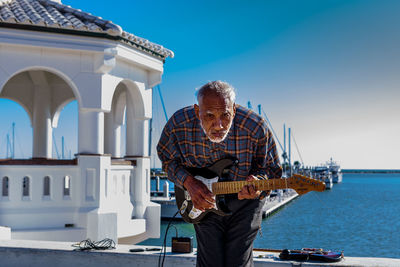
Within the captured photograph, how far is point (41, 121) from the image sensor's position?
12992mm

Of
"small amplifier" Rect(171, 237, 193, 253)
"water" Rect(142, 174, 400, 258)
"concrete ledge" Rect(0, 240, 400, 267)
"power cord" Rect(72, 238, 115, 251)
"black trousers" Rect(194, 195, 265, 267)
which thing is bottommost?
"water" Rect(142, 174, 400, 258)

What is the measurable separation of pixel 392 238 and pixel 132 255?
30003 millimetres

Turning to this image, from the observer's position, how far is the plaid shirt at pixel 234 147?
318 centimetres

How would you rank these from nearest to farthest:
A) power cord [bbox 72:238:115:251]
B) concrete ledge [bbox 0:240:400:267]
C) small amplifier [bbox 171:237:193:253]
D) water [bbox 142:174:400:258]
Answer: concrete ledge [bbox 0:240:400:267] < small amplifier [bbox 171:237:193:253] < power cord [bbox 72:238:115:251] < water [bbox 142:174:400:258]

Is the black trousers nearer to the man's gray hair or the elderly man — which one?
the elderly man

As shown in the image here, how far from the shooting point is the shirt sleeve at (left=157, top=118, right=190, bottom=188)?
3.32 meters

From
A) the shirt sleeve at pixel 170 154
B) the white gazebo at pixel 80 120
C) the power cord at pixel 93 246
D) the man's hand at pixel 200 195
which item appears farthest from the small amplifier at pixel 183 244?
the white gazebo at pixel 80 120

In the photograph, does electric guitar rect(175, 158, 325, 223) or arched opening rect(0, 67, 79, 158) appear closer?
electric guitar rect(175, 158, 325, 223)

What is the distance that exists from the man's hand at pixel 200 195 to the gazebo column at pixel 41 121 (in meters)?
10.7

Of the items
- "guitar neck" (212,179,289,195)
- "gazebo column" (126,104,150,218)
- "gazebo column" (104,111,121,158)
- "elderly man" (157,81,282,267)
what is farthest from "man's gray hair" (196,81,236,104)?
"gazebo column" (104,111,121,158)

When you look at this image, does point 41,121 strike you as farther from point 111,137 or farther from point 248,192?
point 248,192

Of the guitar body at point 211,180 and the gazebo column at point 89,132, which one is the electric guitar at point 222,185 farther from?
the gazebo column at point 89,132

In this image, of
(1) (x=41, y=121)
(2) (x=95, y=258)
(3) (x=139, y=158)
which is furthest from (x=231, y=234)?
(1) (x=41, y=121)

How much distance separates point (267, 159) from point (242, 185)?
0.30m
